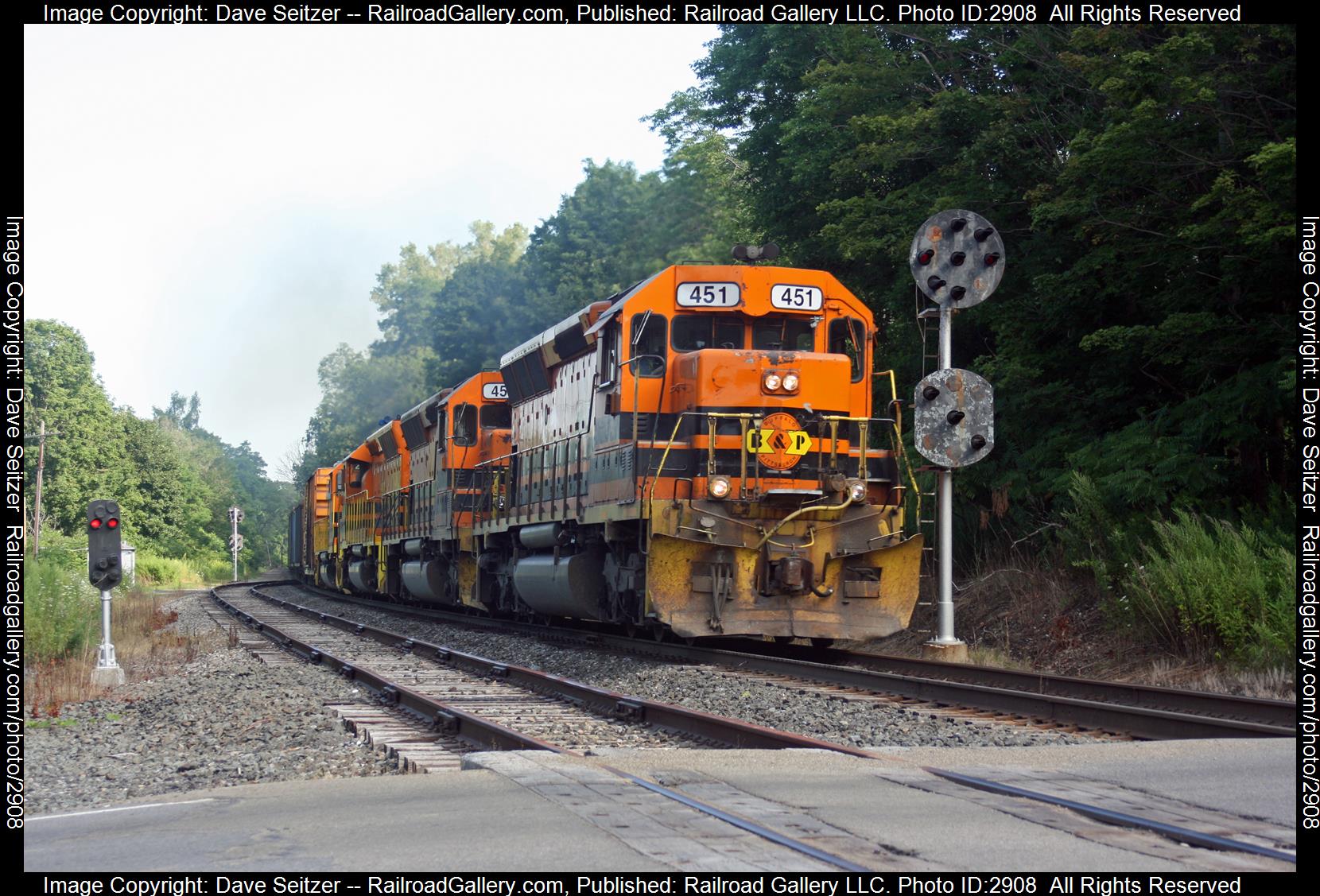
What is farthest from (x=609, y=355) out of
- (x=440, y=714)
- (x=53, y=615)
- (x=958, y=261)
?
(x=53, y=615)

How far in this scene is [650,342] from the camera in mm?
14062

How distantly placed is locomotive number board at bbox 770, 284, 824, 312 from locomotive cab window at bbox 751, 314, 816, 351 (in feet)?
0.56

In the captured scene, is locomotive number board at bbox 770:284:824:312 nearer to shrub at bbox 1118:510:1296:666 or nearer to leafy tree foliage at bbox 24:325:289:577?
shrub at bbox 1118:510:1296:666

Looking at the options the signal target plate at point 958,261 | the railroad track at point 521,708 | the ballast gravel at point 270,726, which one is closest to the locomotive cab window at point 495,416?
the railroad track at point 521,708

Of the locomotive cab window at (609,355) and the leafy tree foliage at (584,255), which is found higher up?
the leafy tree foliage at (584,255)

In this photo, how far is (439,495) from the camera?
23078mm

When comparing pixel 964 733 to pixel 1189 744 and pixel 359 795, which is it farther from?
pixel 359 795

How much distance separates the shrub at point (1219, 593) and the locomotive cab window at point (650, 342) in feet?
17.0

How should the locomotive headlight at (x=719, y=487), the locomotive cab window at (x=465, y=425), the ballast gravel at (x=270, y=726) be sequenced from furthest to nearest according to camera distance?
the locomotive cab window at (x=465, y=425)
the locomotive headlight at (x=719, y=487)
the ballast gravel at (x=270, y=726)

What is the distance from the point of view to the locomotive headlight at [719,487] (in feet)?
42.5

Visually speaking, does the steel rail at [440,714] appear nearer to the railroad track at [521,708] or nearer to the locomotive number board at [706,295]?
the railroad track at [521,708]

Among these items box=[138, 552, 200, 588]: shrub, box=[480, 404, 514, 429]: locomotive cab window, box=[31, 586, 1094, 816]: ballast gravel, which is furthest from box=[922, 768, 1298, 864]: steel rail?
box=[138, 552, 200, 588]: shrub
